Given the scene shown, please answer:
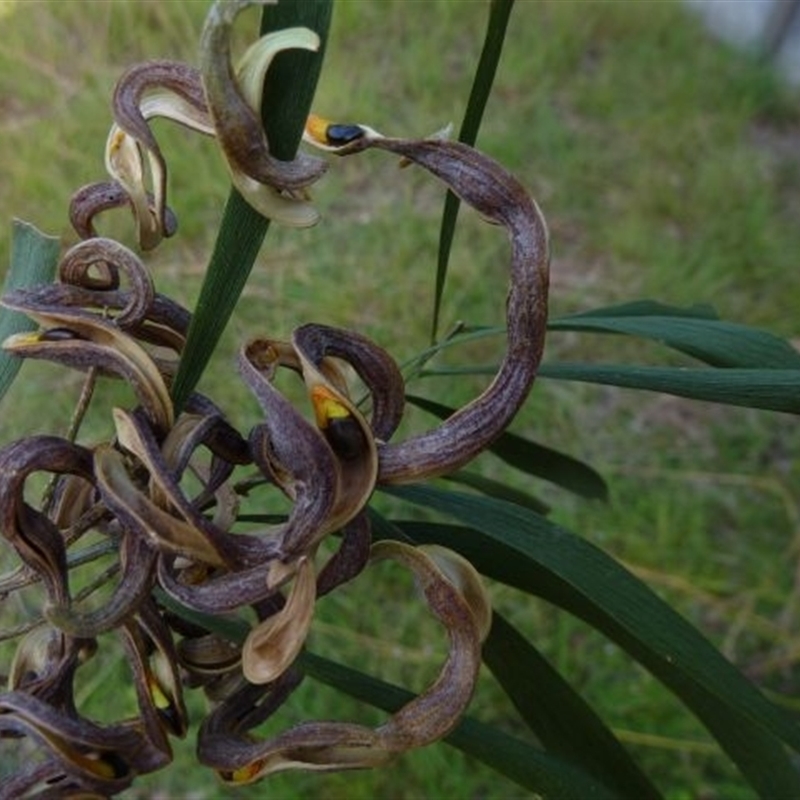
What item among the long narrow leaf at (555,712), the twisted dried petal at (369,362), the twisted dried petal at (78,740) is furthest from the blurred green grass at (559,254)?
the twisted dried petal at (369,362)

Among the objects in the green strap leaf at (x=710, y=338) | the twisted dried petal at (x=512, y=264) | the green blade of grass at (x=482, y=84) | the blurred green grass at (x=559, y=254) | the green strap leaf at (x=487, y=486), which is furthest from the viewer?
the blurred green grass at (x=559, y=254)

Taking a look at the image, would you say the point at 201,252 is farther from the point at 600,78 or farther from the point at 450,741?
the point at 450,741

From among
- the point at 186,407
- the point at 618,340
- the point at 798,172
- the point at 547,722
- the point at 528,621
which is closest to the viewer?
the point at 186,407

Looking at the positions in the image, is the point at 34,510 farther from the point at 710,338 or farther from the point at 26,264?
the point at 710,338

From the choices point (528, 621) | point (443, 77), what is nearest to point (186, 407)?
point (528, 621)

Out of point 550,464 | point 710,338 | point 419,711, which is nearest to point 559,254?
point 550,464

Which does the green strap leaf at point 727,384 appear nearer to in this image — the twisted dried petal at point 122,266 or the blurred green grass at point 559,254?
the twisted dried petal at point 122,266
